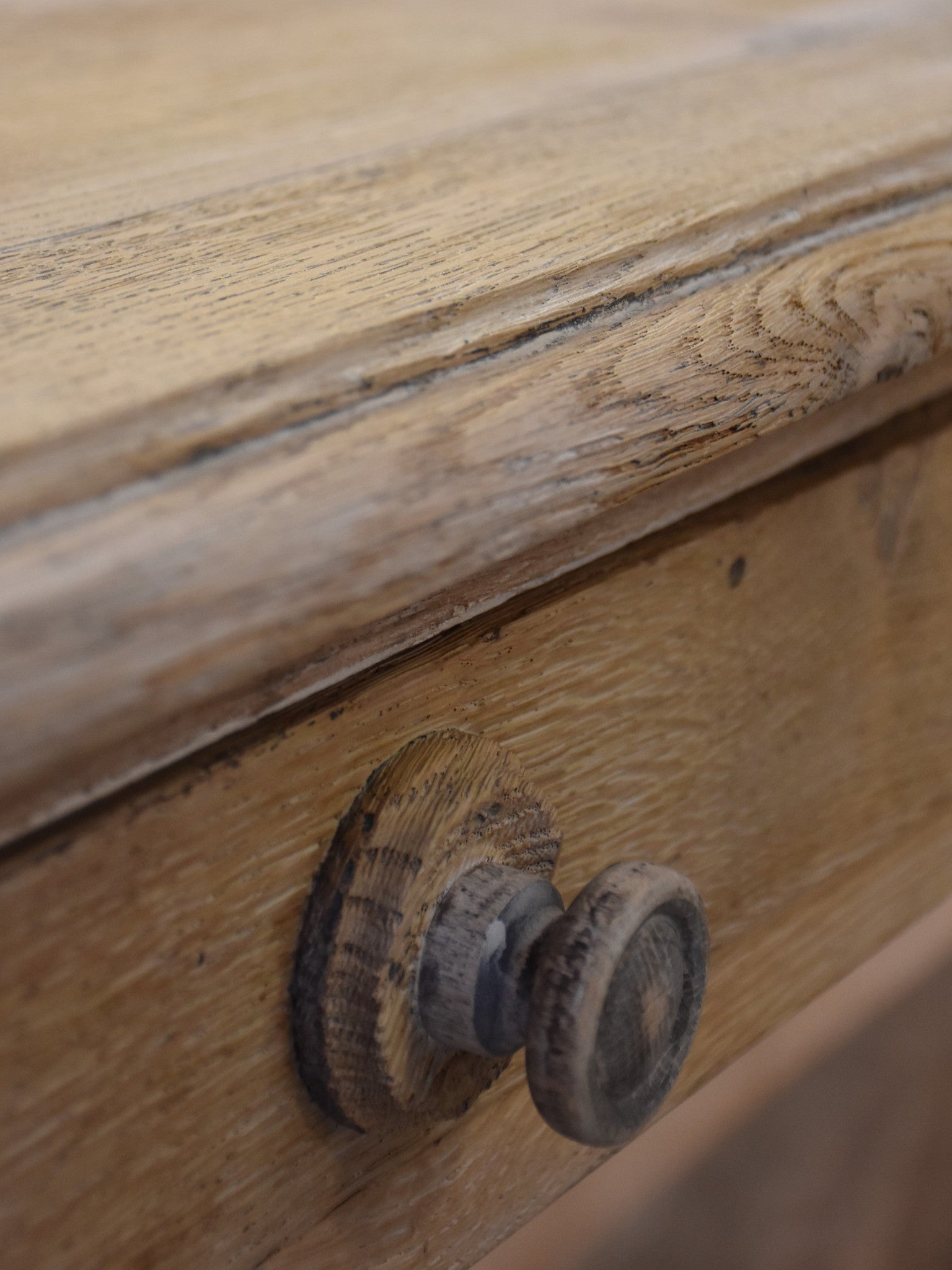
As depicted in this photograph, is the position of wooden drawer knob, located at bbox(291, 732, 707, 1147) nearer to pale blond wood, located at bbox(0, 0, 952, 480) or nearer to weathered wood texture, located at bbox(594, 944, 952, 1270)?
pale blond wood, located at bbox(0, 0, 952, 480)

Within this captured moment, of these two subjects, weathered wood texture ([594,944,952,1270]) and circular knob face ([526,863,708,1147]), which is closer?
circular knob face ([526,863,708,1147])

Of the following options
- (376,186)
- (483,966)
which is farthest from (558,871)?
(376,186)

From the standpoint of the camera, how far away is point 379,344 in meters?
0.22

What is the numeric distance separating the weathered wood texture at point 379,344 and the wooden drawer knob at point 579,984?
0.06m

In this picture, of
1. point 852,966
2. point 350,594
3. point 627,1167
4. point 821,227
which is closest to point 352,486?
point 350,594

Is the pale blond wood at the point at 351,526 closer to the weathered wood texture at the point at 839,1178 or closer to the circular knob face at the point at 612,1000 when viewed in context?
the circular knob face at the point at 612,1000

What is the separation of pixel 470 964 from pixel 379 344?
124 mm

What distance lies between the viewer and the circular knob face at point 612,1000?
227 mm

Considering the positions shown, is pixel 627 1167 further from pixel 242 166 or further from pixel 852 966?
pixel 242 166

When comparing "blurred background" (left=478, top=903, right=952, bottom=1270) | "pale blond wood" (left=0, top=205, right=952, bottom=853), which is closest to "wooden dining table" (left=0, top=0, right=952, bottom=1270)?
"pale blond wood" (left=0, top=205, right=952, bottom=853)

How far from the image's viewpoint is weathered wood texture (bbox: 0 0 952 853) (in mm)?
182

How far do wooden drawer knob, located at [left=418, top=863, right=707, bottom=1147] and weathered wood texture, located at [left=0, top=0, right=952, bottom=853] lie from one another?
Answer: 0.06 meters

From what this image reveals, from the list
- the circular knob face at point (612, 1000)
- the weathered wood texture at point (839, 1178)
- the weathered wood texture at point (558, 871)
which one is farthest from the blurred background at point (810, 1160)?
the circular knob face at point (612, 1000)

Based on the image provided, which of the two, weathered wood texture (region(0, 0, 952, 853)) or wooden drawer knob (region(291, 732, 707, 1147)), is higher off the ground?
weathered wood texture (region(0, 0, 952, 853))
